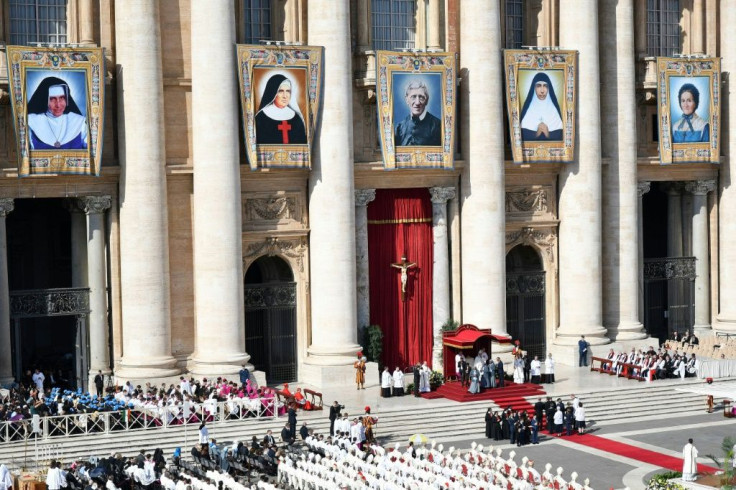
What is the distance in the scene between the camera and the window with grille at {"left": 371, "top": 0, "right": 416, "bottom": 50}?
220 ft

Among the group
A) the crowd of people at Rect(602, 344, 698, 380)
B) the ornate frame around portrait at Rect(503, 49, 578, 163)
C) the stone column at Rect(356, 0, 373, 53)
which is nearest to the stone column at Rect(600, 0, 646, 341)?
the ornate frame around portrait at Rect(503, 49, 578, 163)

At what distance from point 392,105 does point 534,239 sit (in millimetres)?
10528

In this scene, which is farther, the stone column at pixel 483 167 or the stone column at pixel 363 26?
the stone column at pixel 483 167

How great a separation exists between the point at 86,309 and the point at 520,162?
20.9 meters

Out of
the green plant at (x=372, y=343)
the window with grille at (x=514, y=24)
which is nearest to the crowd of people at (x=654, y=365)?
the green plant at (x=372, y=343)

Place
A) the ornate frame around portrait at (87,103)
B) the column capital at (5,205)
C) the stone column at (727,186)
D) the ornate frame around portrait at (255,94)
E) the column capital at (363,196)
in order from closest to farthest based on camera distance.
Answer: the ornate frame around portrait at (87,103) < the column capital at (5,205) < the ornate frame around portrait at (255,94) < the column capital at (363,196) < the stone column at (727,186)

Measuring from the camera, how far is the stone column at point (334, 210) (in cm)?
6334

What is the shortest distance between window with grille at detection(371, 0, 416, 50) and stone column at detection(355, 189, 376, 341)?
6847 mm

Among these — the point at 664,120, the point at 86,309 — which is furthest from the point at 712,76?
the point at 86,309

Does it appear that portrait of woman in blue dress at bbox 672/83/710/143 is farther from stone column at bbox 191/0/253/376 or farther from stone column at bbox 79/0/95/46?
stone column at bbox 79/0/95/46

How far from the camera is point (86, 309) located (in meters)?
61.9

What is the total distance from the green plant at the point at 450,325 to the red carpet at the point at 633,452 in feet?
37.4

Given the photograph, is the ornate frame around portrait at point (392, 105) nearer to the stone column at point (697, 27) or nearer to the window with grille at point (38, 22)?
the window with grille at point (38, 22)

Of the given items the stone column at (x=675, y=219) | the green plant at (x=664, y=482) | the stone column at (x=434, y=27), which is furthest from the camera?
the stone column at (x=675, y=219)
